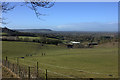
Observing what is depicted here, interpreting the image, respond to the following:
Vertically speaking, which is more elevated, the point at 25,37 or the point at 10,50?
the point at 25,37

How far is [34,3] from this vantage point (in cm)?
372

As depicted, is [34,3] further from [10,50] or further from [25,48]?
[25,48]

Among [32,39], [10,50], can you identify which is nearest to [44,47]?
[32,39]

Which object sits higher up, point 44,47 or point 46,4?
point 46,4

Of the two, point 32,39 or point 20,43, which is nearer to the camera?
point 20,43

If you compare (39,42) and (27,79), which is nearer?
(27,79)

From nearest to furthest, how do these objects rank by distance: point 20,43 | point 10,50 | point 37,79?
point 37,79 < point 10,50 < point 20,43

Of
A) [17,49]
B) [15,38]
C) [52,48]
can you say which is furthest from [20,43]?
[52,48]

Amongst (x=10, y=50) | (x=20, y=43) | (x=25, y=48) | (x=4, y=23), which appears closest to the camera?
(x=4, y=23)

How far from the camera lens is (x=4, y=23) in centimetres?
459

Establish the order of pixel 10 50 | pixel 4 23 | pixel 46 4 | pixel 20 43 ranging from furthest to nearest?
pixel 20 43, pixel 10 50, pixel 4 23, pixel 46 4

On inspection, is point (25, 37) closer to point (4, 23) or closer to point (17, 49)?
point (17, 49)

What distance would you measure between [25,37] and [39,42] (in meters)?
3.93

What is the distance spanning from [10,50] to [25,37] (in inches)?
364
